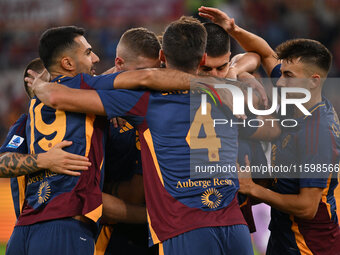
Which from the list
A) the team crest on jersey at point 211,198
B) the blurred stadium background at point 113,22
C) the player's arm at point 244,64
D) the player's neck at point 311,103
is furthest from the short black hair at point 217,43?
the blurred stadium background at point 113,22

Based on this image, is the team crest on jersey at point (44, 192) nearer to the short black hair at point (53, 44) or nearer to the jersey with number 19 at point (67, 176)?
the jersey with number 19 at point (67, 176)

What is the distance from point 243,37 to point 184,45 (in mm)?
1441

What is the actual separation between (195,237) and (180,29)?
1625 mm

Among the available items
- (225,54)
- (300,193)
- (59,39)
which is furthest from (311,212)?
(59,39)

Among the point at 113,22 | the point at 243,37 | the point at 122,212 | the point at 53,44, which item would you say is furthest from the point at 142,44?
the point at 113,22

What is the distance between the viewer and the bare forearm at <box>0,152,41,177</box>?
432 centimetres

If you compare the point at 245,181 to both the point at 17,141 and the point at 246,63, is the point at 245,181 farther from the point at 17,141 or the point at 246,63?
the point at 17,141

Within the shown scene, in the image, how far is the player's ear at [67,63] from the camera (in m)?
4.56

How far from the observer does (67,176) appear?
14.1ft

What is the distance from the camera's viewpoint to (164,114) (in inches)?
167

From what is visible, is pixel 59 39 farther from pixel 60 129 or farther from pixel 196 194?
pixel 196 194

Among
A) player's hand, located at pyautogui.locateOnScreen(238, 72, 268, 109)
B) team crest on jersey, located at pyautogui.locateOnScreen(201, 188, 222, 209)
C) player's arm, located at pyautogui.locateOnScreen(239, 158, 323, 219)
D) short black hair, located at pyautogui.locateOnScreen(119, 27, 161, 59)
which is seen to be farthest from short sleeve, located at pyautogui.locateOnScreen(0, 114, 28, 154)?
player's hand, located at pyautogui.locateOnScreen(238, 72, 268, 109)

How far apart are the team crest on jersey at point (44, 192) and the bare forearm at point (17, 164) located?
0.14 meters

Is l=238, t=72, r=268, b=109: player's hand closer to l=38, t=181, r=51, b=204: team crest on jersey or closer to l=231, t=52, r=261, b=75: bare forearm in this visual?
l=231, t=52, r=261, b=75: bare forearm
